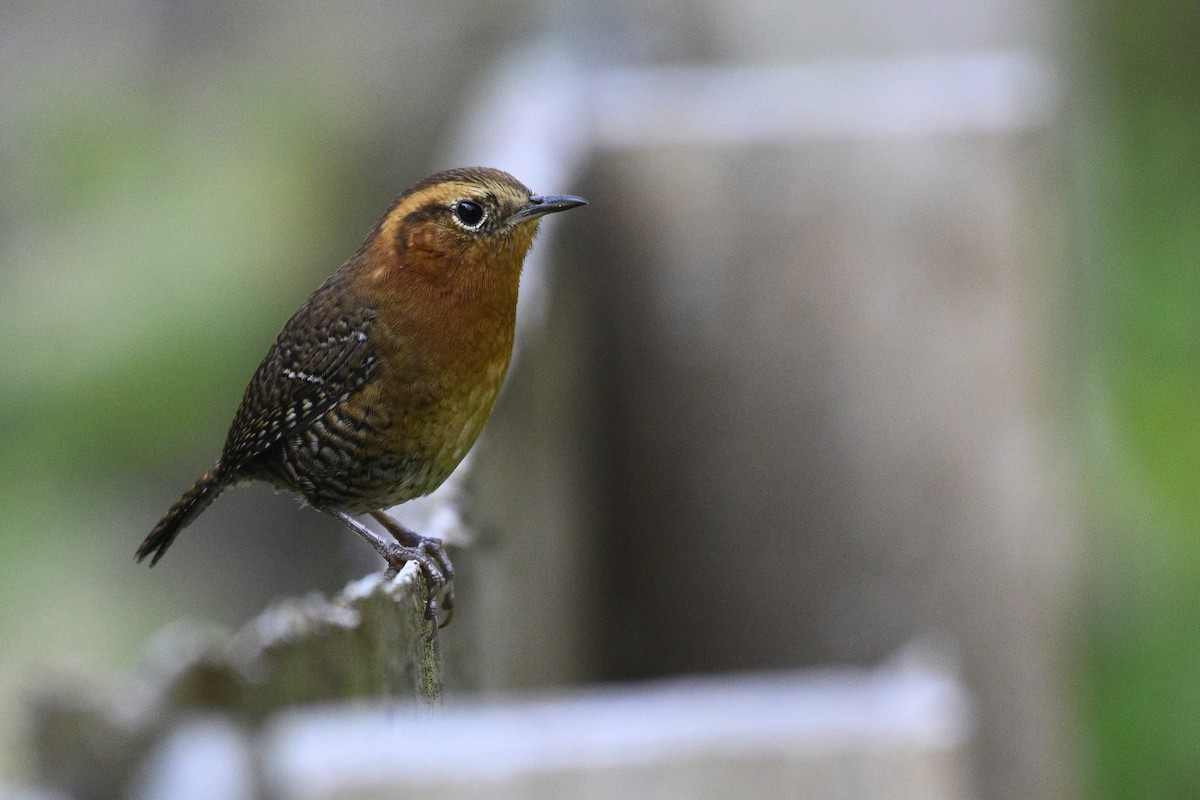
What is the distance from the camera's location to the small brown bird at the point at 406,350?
273cm

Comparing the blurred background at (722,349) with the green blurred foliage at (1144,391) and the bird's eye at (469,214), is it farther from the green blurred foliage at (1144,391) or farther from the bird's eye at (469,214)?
the bird's eye at (469,214)

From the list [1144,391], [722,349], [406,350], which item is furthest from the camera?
[1144,391]

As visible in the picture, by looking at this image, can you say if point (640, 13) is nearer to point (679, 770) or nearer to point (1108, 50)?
point (1108, 50)

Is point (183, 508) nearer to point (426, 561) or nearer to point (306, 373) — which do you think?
point (306, 373)

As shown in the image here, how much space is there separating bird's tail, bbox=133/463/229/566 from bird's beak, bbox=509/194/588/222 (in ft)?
2.55

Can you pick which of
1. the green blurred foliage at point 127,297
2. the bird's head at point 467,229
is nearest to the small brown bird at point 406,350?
the bird's head at point 467,229

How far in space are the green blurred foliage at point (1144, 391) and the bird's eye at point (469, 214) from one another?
2649mm

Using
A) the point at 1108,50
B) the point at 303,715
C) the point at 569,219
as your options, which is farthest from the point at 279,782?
the point at 1108,50

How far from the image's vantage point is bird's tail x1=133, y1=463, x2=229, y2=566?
3096 mm

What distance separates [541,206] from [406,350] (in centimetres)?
33

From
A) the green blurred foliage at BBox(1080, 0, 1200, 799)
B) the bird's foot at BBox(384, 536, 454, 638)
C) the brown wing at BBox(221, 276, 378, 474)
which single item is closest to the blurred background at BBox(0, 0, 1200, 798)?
the green blurred foliage at BBox(1080, 0, 1200, 799)

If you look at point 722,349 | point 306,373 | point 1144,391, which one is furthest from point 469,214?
point 1144,391

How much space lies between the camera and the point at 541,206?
111 inches

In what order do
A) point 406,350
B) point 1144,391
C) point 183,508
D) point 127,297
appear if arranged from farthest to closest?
point 127,297 → point 1144,391 → point 183,508 → point 406,350
